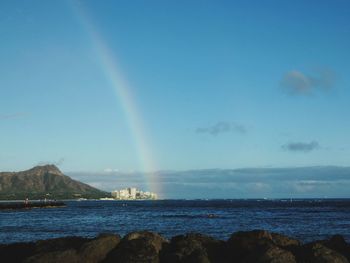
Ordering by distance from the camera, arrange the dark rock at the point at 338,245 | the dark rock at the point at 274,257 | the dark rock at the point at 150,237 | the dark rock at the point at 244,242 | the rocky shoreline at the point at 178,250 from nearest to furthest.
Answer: the dark rock at the point at 274,257
the rocky shoreline at the point at 178,250
the dark rock at the point at 244,242
the dark rock at the point at 150,237
the dark rock at the point at 338,245

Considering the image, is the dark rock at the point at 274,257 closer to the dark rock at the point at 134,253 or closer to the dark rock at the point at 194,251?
the dark rock at the point at 194,251

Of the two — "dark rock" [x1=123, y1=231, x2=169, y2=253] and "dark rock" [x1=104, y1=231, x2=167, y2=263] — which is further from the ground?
"dark rock" [x1=123, y1=231, x2=169, y2=253]

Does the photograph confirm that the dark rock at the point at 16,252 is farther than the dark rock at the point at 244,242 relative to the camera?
Yes

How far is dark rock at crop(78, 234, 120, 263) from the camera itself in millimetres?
24734

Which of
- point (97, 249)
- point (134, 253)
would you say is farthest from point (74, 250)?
point (134, 253)

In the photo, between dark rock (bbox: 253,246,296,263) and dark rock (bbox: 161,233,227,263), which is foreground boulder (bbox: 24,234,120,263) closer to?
dark rock (bbox: 161,233,227,263)

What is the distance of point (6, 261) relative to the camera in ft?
92.4

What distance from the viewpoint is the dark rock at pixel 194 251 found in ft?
78.1

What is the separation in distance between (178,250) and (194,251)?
113cm

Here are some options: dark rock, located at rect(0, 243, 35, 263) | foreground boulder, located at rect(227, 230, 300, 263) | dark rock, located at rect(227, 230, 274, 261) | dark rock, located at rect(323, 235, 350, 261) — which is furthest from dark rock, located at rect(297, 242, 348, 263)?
dark rock, located at rect(0, 243, 35, 263)

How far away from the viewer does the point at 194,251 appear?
24531mm

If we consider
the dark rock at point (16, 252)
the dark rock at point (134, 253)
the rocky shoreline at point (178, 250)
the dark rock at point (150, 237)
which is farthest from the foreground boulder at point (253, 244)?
the dark rock at point (16, 252)

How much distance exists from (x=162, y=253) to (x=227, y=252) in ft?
11.2

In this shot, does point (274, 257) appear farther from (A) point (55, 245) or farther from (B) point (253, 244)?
(A) point (55, 245)
